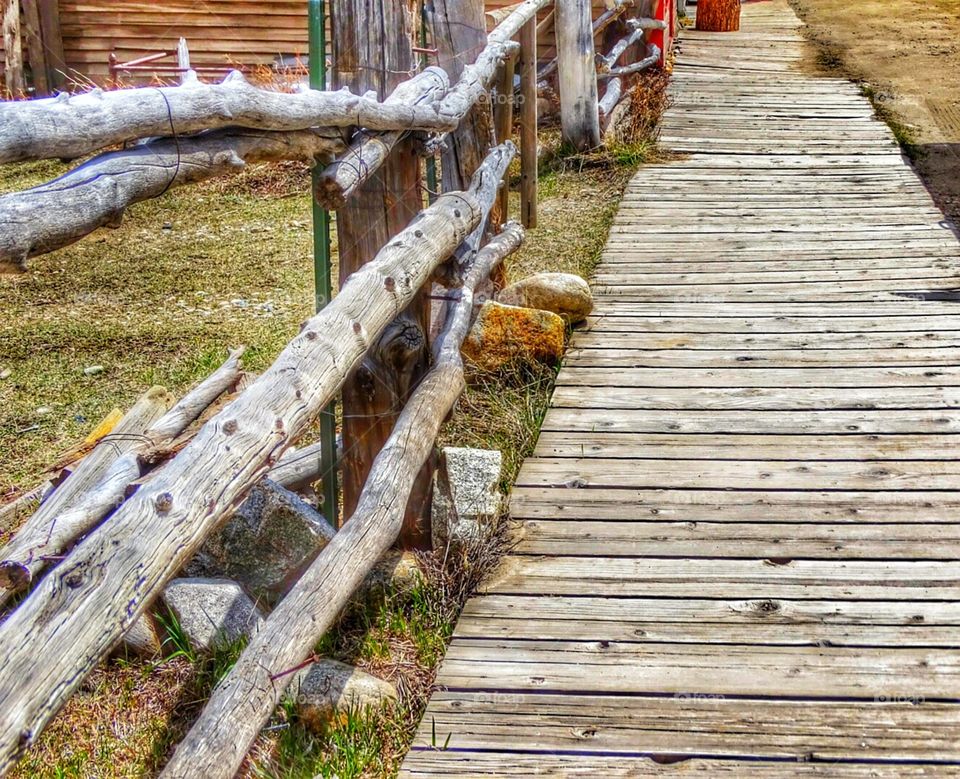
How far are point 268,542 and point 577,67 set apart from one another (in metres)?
6.44

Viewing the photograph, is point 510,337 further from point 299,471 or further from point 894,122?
point 894,122

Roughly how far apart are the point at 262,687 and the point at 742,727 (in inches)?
49.0

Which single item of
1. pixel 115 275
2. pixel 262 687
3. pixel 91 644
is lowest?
pixel 115 275

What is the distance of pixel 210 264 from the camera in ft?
26.2

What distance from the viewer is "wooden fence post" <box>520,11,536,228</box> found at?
6.99 meters

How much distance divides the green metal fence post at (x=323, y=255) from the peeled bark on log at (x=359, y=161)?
0.07m

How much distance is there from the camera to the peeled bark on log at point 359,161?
10.7 feet

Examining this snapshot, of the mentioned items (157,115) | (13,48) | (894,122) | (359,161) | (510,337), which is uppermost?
(157,115)

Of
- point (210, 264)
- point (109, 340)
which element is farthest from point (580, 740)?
point (210, 264)

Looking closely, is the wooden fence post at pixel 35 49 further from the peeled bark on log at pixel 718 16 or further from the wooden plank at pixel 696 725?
the wooden plank at pixel 696 725

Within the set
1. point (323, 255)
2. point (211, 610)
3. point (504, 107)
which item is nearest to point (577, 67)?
point (504, 107)

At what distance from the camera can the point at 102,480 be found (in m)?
3.80

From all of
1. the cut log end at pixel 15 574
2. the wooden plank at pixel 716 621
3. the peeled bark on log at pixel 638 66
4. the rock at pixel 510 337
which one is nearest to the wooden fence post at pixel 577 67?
the peeled bark on log at pixel 638 66

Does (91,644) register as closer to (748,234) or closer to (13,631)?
(13,631)
